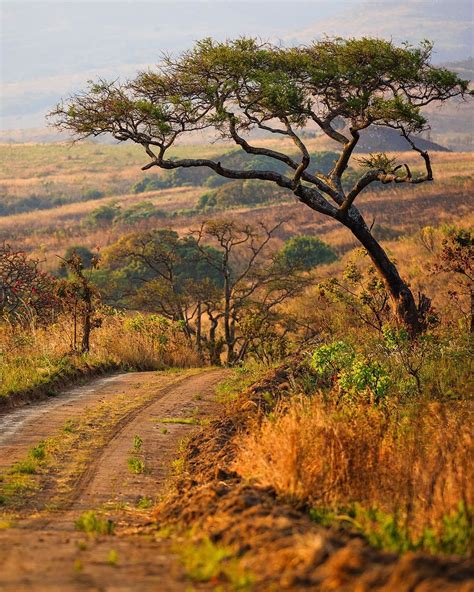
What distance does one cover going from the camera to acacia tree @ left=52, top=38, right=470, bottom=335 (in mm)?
21530

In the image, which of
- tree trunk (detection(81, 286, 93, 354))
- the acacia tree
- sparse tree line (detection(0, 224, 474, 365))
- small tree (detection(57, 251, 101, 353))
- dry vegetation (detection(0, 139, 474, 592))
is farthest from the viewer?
tree trunk (detection(81, 286, 93, 354))

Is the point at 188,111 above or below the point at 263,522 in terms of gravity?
above

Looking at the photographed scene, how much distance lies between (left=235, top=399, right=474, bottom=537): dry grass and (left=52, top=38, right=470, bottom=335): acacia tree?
1212cm

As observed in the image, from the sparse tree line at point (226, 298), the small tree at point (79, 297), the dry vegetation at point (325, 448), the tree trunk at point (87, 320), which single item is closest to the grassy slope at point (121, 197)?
the sparse tree line at point (226, 298)

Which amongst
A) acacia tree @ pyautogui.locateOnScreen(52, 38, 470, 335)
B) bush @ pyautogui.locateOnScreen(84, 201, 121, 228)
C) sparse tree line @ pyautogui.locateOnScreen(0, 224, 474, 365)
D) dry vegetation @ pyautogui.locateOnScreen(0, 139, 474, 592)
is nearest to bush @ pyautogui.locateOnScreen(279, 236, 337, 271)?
sparse tree line @ pyautogui.locateOnScreen(0, 224, 474, 365)

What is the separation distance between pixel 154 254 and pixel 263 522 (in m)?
27.4

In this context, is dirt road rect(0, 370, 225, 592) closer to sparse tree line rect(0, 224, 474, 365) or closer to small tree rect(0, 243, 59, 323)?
sparse tree line rect(0, 224, 474, 365)

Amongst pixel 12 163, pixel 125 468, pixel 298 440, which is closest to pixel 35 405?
pixel 125 468

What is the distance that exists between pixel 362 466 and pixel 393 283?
11.5 metres

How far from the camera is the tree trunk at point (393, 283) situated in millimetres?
19266

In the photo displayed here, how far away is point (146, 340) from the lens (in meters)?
25.2

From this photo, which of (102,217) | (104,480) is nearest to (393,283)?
(104,480)

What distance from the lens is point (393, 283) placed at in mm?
19516

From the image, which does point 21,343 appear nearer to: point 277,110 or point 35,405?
point 35,405
